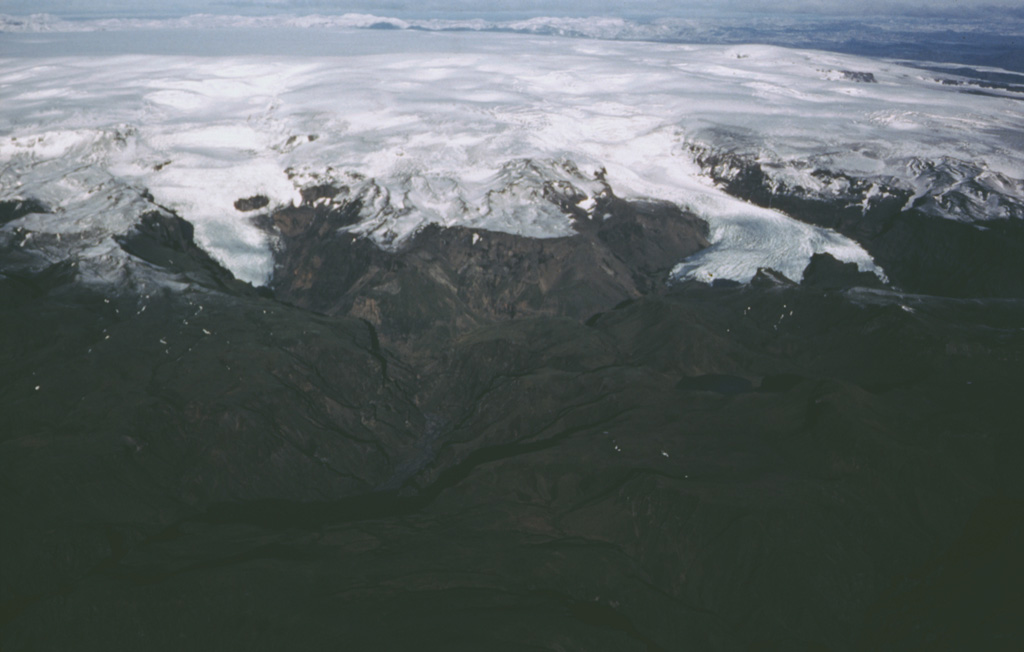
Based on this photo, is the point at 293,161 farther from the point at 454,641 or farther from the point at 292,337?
the point at 454,641

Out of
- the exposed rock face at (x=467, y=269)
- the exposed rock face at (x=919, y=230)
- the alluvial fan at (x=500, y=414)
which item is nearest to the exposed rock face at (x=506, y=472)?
the alluvial fan at (x=500, y=414)

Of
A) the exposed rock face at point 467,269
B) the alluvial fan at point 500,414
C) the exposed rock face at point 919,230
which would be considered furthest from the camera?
the exposed rock face at point 919,230

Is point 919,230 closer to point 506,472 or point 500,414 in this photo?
point 500,414

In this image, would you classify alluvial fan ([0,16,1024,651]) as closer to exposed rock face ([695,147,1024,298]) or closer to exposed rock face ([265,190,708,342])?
exposed rock face ([265,190,708,342])

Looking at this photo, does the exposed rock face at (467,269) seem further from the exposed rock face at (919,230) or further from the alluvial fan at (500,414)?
the exposed rock face at (919,230)

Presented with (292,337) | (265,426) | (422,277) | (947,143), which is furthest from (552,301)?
(947,143)

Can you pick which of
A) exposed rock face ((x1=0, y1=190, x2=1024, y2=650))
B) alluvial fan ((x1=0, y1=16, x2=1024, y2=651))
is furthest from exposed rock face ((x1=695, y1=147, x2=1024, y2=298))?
exposed rock face ((x1=0, y1=190, x2=1024, y2=650))

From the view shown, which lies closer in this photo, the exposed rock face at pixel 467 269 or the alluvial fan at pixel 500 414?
the alluvial fan at pixel 500 414

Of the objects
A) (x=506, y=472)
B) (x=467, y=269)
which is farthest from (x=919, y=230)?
(x=506, y=472)
